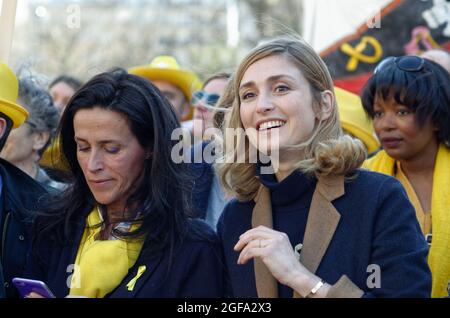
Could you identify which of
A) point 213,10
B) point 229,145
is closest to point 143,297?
point 229,145

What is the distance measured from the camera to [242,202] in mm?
3529

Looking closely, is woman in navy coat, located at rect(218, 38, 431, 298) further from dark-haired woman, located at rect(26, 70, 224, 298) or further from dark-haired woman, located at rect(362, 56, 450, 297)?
dark-haired woman, located at rect(362, 56, 450, 297)

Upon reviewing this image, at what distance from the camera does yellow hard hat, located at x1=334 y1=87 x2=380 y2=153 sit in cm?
527

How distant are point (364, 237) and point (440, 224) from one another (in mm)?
938

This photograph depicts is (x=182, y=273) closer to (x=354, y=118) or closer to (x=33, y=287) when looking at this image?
(x=33, y=287)

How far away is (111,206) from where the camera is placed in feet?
12.0

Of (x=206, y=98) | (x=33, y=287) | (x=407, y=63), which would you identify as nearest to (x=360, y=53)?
(x=206, y=98)

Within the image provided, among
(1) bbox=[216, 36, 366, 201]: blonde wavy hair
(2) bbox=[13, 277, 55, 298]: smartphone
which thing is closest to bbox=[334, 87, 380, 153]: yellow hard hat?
(1) bbox=[216, 36, 366, 201]: blonde wavy hair

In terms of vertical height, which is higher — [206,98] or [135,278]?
[206,98]

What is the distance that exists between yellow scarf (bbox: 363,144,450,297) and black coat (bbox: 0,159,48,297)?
5.65ft

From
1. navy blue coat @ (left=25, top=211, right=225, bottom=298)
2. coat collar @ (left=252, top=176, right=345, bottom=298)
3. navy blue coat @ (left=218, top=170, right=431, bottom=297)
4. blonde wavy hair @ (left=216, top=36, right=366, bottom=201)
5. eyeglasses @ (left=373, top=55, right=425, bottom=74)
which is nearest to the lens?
navy blue coat @ (left=218, top=170, right=431, bottom=297)

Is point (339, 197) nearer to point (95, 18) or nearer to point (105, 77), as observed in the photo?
point (105, 77)

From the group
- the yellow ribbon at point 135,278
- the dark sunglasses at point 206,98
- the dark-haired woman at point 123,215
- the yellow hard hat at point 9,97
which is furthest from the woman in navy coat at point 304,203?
the dark sunglasses at point 206,98

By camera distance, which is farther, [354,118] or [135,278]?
[354,118]
